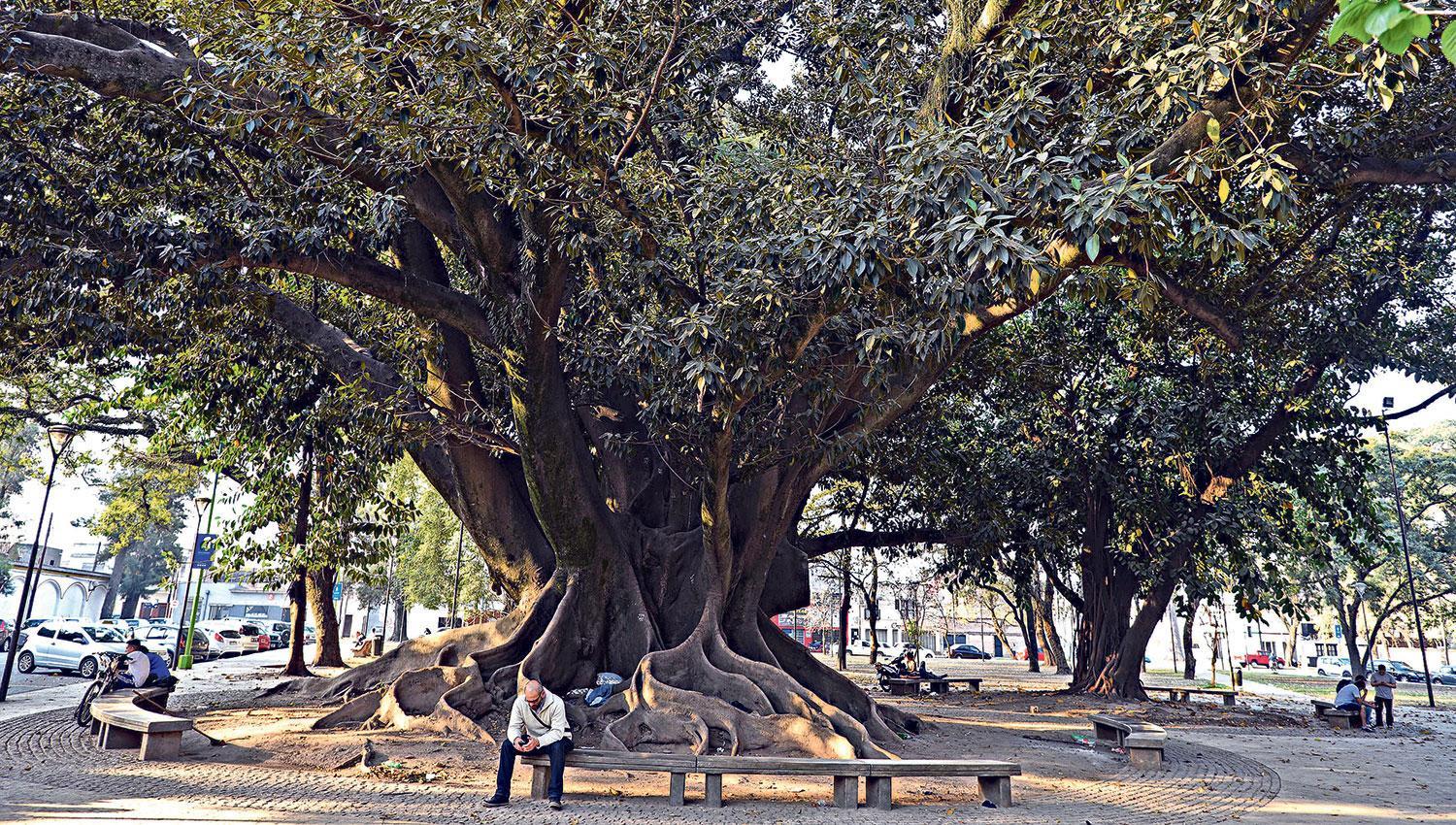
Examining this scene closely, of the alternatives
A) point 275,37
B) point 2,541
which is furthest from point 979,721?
point 2,541

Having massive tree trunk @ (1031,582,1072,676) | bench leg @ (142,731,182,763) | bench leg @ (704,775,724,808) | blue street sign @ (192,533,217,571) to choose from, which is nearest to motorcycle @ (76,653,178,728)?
bench leg @ (142,731,182,763)

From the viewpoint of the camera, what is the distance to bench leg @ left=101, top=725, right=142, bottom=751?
30.6ft

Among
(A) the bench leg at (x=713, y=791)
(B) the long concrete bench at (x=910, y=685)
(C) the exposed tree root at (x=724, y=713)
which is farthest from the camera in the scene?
(B) the long concrete bench at (x=910, y=685)

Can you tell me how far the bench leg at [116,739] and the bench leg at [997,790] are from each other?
27.9ft

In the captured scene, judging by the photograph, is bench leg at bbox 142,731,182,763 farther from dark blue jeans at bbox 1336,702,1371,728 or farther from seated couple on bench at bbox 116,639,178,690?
dark blue jeans at bbox 1336,702,1371,728

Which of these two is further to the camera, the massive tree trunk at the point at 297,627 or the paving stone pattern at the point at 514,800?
the massive tree trunk at the point at 297,627

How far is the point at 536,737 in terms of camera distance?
7.40m

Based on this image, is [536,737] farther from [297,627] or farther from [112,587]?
[112,587]

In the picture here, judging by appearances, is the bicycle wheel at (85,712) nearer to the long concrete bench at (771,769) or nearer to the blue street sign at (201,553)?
the long concrete bench at (771,769)

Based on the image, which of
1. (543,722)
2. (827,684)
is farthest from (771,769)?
(827,684)

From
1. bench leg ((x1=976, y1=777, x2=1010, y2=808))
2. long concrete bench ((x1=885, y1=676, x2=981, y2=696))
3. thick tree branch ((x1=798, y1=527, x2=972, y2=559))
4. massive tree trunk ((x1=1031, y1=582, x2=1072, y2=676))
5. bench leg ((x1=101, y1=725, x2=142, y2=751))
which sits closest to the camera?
bench leg ((x1=976, y1=777, x2=1010, y2=808))

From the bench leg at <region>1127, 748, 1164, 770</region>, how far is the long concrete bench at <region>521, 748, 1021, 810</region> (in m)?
3.51

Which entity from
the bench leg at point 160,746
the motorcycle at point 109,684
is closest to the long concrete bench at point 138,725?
the bench leg at point 160,746

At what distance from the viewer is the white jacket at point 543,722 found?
7.35 m
